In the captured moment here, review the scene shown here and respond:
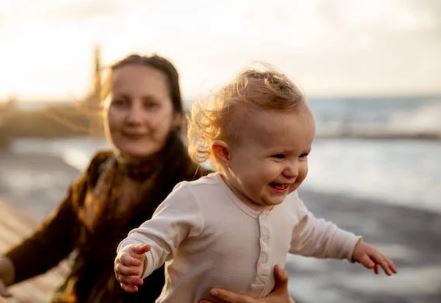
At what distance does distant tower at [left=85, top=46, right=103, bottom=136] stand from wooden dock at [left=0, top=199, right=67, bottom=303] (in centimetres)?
77

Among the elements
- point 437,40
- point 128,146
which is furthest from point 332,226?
point 437,40

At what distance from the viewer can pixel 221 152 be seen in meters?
1.90

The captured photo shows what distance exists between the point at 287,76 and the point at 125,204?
93 centimetres

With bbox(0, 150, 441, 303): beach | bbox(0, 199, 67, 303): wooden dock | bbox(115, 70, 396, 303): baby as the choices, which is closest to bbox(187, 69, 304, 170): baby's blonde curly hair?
bbox(115, 70, 396, 303): baby

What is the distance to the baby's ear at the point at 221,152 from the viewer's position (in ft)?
6.19

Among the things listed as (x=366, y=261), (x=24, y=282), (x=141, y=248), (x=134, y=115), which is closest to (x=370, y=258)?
(x=366, y=261)

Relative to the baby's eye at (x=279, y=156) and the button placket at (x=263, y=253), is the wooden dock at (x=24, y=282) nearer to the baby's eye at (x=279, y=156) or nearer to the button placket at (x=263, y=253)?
the button placket at (x=263, y=253)

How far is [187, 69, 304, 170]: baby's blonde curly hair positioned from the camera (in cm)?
182

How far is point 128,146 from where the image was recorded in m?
2.55

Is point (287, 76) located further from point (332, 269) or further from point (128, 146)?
point (332, 269)

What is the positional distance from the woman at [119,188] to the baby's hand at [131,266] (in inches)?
31.4

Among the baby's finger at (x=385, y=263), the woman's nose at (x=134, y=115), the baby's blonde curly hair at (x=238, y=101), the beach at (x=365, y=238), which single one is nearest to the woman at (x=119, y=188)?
the woman's nose at (x=134, y=115)

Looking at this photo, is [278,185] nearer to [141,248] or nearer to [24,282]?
[141,248]

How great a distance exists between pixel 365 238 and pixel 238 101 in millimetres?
6253
